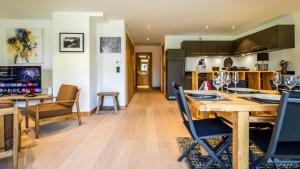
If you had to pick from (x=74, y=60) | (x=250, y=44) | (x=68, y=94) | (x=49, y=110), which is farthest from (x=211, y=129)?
(x=250, y=44)

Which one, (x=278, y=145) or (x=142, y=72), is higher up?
(x=142, y=72)

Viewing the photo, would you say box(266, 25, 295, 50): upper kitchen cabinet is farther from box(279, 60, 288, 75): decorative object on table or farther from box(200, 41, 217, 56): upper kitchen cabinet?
box(200, 41, 217, 56): upper kitchen cabinet

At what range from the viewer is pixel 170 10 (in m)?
4.81

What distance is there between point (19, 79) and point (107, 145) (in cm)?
358

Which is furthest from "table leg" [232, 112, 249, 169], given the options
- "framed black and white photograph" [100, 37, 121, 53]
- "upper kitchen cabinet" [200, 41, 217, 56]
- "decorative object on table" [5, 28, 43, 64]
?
"upper kitchen cabinet" [200, 41, 217, 56]

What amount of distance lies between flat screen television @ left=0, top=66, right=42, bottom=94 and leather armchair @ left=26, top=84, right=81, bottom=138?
1.52 metres

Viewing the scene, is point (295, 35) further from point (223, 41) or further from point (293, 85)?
point (293, 85)

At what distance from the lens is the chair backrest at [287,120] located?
4.21 ft

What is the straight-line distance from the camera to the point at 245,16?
541 cm

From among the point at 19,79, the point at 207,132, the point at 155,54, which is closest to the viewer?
the point at 207,132

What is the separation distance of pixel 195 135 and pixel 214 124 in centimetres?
41

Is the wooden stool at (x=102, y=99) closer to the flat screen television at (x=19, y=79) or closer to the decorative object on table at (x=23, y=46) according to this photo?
the flat screen television at (x=19, y=79)

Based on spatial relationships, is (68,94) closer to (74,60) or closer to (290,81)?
(74,60)

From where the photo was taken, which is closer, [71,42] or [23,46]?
[71,42]
